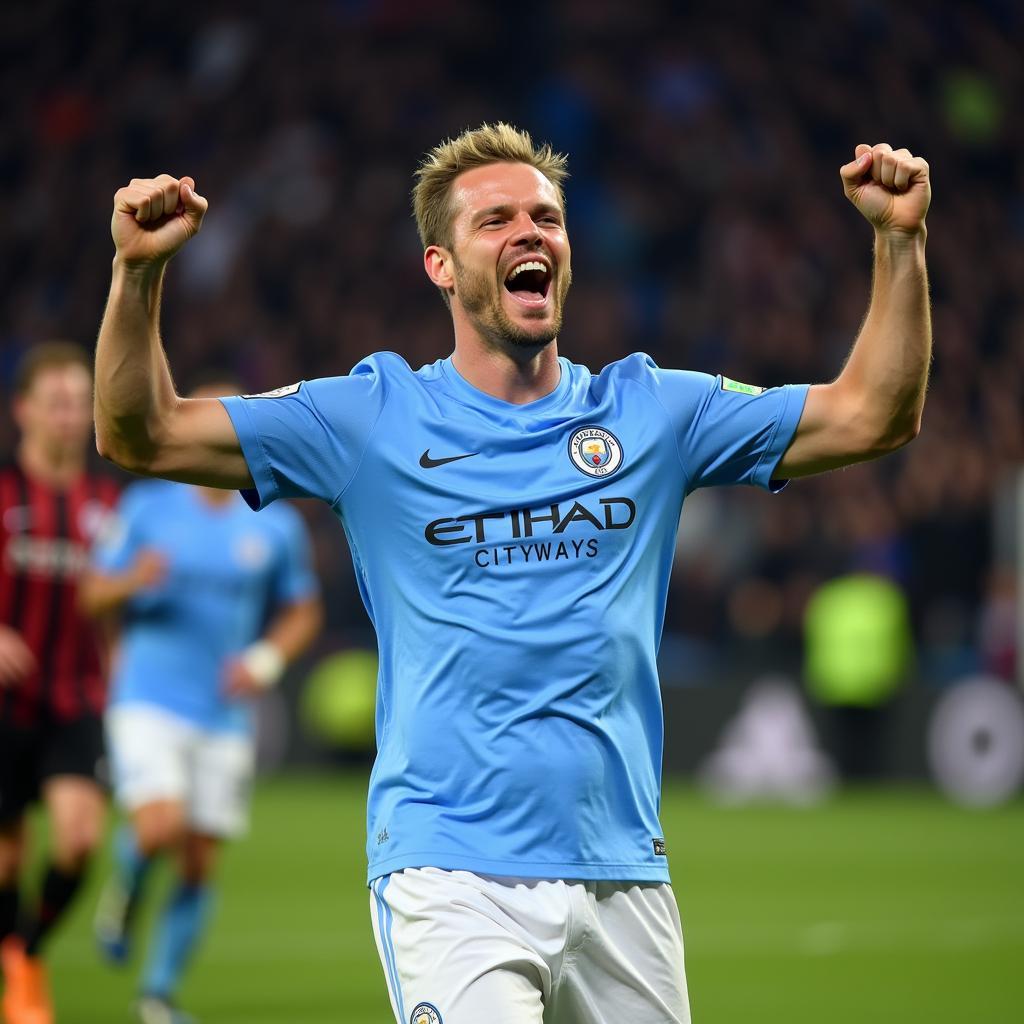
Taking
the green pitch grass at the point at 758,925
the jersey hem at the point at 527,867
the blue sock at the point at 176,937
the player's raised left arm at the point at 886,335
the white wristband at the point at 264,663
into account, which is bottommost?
the green pitch grass at the point at 758,925

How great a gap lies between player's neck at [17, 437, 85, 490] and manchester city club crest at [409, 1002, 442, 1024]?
16.0 ft

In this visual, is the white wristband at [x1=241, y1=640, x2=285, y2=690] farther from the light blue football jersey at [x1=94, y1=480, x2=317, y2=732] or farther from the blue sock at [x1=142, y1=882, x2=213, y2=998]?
the blue sock at [x1=142, y1=882, x2=213, y2=998]

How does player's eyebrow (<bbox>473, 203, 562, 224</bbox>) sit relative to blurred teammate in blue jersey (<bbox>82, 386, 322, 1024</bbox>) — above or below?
above

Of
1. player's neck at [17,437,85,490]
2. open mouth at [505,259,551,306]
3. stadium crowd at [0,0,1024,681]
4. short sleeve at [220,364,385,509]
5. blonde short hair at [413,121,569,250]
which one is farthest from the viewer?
stadium crowd at [0,0,1024,681]

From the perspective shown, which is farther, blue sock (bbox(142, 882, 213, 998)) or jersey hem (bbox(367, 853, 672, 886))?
blue sock (bbox(142, 882, 213, 998))

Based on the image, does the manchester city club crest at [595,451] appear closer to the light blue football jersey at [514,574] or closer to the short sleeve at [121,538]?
the light blue football jersey at [514,574]

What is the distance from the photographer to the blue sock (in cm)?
785

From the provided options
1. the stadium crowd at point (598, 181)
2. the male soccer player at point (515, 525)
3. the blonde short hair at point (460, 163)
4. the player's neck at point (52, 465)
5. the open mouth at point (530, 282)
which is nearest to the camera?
the male soccer player at point (515, 525)

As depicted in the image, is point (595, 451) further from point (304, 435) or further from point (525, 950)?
point (525, 950)

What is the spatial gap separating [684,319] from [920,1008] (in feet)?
47.5

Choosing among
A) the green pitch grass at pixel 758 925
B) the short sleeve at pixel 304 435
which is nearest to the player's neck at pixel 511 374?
the short sleeve at pixel 304 435

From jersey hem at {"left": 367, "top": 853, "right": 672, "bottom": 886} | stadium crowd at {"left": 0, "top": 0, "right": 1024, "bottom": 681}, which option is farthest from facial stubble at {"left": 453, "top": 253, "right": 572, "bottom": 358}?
stadium crowd at {"left": 0, "top": 0, "right": 1024, "bottom": 681}

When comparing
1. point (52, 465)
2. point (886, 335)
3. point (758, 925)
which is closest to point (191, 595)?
point (52, 465)

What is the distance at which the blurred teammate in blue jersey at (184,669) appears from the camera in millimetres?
8156
